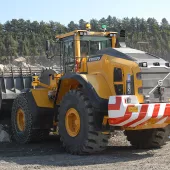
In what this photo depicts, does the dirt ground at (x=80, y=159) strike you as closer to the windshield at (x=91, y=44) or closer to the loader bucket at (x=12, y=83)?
the loader bucket at (x=12, y=83)

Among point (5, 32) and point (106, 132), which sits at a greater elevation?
point (5, 32)

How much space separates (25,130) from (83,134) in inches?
91.8

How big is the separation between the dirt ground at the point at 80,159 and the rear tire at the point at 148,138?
16 centimetres

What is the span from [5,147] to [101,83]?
2.94 meters

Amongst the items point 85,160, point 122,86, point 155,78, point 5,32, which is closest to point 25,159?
point 85,160

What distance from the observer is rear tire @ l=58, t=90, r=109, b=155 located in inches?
278

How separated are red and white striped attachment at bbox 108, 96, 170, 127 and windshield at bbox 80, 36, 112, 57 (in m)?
2.13

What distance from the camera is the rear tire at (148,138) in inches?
318

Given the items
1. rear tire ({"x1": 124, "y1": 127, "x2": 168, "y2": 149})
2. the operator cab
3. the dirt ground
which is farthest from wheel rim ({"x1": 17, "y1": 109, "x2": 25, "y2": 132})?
rear tire ({"x1": 124, "y1": 127, "x2": 168, "y2": 149})

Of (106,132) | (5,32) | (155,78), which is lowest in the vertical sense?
(106,132)

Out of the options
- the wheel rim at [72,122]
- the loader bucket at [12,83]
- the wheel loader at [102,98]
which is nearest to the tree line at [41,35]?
the loader bucket at [12,83]

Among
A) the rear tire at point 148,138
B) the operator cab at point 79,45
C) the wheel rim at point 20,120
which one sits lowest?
the rear tire at point 148,138

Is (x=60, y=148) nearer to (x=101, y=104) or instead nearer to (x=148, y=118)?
(x=101, y=104)

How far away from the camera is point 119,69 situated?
7113 mm
